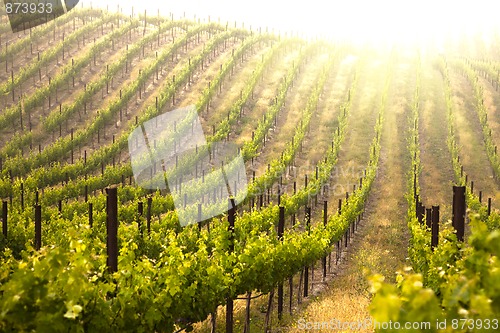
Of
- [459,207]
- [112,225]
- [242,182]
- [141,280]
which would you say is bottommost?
[242,182]

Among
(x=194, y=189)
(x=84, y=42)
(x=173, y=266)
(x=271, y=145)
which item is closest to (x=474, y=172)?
(x=271, y=145)

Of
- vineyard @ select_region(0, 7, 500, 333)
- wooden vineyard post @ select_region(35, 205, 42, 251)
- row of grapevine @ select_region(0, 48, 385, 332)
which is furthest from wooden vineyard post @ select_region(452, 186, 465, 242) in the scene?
wooden vineyard post @ select_region(35, 205, 42, 251)

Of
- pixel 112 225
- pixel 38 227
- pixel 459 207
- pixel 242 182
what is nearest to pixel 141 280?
pixel 112 225

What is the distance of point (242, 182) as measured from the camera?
112 feet

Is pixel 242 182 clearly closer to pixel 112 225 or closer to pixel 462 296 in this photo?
pixel 112 225

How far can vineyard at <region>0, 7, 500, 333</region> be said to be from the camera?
589cm

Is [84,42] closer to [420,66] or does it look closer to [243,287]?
[420,66]

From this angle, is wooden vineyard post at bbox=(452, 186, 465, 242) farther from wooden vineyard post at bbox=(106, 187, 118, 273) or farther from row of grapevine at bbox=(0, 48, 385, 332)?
wooden vineyard post at bbox=(106, 187, 118, 273)

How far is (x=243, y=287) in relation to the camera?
11500 mm

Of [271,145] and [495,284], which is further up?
[495,284]

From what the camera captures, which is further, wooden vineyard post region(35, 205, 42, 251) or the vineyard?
wooden vineyard post region(35, 205, 42, 251)

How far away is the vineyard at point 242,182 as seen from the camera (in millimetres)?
5895

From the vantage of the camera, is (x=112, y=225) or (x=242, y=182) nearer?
(x=112, y=225)

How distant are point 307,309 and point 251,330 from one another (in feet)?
6.81
